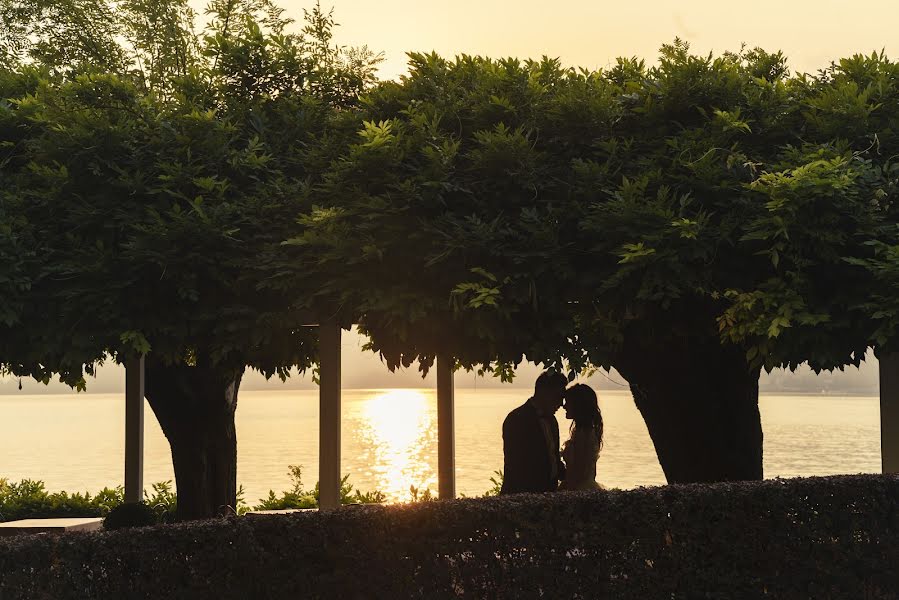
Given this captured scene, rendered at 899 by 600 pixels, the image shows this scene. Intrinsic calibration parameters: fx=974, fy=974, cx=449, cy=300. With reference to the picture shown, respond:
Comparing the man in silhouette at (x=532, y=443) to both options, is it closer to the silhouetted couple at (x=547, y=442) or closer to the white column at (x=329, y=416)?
the silhouetted couple at (x=547, y=442)

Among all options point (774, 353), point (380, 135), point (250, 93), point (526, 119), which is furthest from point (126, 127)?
point (774, 353)

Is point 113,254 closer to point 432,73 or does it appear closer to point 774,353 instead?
point 432,73

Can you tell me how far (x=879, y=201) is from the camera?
8219 mm

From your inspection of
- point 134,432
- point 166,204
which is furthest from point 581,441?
point 134,432

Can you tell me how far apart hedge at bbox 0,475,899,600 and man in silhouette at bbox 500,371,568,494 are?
141 cm

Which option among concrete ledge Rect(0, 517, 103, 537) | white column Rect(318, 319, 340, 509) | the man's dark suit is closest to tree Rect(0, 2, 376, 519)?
white column Rect(318, 319, 340, 509)

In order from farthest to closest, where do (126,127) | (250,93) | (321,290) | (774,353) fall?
(250,93) < (126,127) < (321,290) < (774,353)

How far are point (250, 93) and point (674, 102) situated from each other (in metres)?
4.46

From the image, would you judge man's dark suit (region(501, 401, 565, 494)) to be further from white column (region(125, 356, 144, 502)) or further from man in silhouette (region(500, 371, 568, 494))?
white column (region(125, 356, 144, 502))

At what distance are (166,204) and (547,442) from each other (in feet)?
13.8

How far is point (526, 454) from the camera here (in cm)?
872

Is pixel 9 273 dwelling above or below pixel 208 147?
below

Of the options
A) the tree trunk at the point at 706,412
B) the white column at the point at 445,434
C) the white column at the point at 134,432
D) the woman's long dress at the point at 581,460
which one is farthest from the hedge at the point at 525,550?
the white column at the point at 134,432

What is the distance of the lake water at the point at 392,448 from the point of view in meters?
17.9
